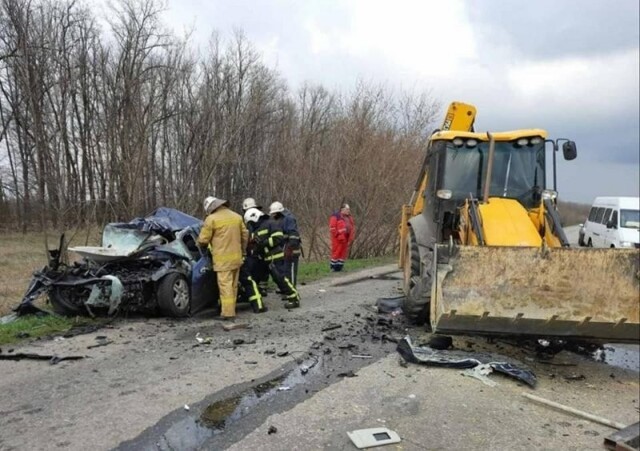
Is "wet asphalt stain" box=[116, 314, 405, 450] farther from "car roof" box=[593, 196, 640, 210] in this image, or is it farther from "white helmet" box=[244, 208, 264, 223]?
"car roof" box=[593, 196, 640, 210]

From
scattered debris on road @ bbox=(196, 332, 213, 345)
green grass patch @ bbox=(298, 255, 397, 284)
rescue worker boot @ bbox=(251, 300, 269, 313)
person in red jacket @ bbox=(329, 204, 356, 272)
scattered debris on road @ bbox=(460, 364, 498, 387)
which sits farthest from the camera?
person in red jacket @ bbox=(329, 204, 356, 272)

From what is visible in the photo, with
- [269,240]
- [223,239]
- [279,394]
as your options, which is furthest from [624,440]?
[269,240]

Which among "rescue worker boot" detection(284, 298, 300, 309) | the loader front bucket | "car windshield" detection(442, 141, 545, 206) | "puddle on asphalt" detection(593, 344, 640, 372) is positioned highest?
Answer: "car windshield" detection(442, 141, 545, 206)

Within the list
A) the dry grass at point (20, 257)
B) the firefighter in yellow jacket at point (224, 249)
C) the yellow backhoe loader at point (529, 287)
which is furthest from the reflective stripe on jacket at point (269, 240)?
the dry grass at point (20, 257)

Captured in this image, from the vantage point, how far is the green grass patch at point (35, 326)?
20.8 feet

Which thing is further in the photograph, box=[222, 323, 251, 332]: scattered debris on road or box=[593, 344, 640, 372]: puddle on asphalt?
box=[222, 323, 251, 332]: scattered debris on road

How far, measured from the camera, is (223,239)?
304 inches

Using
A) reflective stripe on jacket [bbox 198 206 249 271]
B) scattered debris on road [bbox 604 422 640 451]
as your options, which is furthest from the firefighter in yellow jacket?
scattered debris on road [bbox 604 422 640 451]

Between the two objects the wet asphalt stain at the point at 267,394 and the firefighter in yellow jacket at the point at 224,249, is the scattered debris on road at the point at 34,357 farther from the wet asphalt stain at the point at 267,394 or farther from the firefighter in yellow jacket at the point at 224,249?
the firefighter in yellow jacket at the point at 224,249

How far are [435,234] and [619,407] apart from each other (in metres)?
3.13

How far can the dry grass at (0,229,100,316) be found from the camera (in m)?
10.7

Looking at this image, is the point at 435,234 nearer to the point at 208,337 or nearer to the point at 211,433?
the point at 208,337

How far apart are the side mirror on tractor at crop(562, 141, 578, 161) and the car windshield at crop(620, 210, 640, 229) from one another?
11319 mm

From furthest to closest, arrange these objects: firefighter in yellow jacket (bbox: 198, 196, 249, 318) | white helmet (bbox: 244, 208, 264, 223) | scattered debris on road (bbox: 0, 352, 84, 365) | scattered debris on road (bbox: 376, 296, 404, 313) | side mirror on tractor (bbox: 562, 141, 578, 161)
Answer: white helmet (bbox: 244, 208, 264, 223), scattered debris on road (bbox: 376, 296, 404, 313), firefighter in yellow jacket (bbox: 198, 196, 249, 318), side mirror on tractor (bbox: 562, 141, 578, 161), scattered debris on road (bbox: 0, 352, 84, 365)
